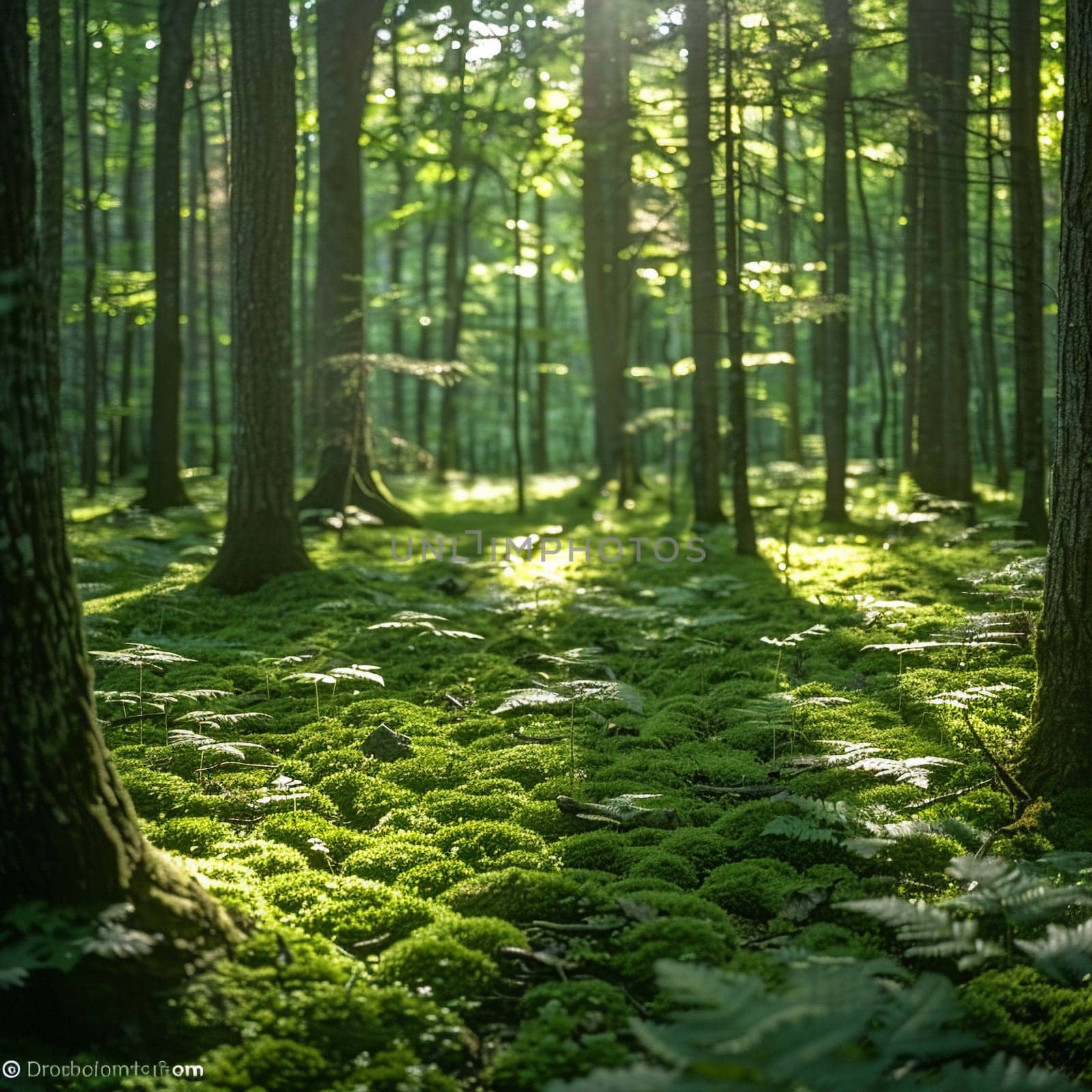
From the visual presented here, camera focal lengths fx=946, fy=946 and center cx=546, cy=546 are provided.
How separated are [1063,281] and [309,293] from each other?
34338 mm

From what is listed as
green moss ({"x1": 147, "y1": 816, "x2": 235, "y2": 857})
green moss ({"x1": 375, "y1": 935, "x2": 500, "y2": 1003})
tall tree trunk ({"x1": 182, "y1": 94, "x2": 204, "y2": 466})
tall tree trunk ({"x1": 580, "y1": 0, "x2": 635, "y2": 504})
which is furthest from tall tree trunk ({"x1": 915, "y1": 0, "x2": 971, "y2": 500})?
tall tree trunk ({"x1": 182, "y1": 94, "x2": 204, "y2": 466})

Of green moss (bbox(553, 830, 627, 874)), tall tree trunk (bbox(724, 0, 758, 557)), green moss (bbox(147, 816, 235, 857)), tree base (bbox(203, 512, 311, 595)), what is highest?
tall tree trunk (bbox(724, 0, 758, 557))

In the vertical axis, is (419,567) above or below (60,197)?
below

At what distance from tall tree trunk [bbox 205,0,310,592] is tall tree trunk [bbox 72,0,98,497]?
7.27 meters

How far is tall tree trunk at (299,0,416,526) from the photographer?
1354cm

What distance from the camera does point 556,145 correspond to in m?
16.2

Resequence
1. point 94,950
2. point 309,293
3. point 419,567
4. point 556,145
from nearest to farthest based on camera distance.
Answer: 1. point 94,950
2. point 419,567
3. point 556,145
4. point 309,293

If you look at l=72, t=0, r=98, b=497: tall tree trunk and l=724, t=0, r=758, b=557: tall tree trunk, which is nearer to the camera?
l=724, t=0, r=758, b=557: tall tree trunk

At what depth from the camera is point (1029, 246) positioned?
34.0 feet

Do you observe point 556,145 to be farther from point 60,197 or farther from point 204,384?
point 204,384

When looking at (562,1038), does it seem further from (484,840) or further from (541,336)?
(541,336)

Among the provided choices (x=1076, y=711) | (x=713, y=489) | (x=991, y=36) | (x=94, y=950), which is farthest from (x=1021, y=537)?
(x=94, y=950)

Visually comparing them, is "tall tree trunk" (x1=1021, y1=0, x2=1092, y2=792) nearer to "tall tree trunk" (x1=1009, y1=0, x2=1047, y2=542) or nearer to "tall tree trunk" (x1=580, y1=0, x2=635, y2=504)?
"tall tree trunk" (x1=1009, y1=0, x2=1047, y2=542)

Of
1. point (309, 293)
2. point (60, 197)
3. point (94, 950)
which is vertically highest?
point (309, 293)
